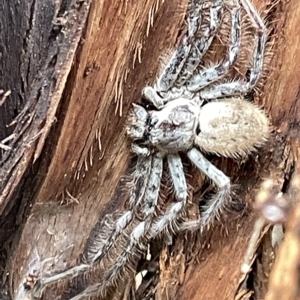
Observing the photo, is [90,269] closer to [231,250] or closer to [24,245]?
[24,245]

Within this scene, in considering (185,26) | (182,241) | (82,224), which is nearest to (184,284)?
(182,241)

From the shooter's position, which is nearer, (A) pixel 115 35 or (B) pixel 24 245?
(A) pixel 115 35

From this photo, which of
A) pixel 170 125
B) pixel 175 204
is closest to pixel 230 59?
pixel 170 125

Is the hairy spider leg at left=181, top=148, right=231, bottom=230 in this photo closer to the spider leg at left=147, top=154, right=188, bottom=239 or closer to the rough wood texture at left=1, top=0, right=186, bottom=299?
the spider leg at left=147, top=154, right=188, bottom=239

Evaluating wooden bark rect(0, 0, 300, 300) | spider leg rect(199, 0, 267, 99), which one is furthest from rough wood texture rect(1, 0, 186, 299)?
spider leg rect(199, 0, 267, 99)

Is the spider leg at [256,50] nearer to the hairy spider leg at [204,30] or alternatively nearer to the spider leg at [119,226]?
the hairy spider leg at [204,30]

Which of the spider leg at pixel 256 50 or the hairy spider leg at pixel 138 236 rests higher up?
the spider leg at pixel 256 50

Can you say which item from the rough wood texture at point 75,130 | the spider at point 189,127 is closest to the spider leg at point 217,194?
the spider at point 189,127
